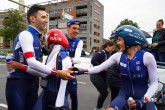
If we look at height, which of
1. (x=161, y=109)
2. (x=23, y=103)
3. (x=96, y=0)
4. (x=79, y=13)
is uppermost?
(x=96, y=0)

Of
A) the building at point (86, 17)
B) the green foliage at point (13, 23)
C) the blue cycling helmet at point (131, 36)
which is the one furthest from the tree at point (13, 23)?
the blue cycling helmet at point (131, 36)

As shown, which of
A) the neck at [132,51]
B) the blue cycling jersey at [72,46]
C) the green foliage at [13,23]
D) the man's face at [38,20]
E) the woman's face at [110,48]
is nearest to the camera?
the neck at [132,51]

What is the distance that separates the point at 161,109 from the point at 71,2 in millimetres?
78885

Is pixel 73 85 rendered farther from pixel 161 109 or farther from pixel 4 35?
pixel 4 35

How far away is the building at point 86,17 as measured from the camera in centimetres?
7169

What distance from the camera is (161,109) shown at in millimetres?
4262

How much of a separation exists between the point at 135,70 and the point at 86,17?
7131 cm

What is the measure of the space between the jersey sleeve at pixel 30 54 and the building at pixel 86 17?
64.9 m

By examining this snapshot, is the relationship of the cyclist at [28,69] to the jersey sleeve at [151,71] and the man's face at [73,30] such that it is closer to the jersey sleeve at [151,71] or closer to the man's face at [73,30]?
the jersey sleeve at [151,71]

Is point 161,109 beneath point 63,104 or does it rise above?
beneath

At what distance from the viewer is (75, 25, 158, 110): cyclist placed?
323 cm

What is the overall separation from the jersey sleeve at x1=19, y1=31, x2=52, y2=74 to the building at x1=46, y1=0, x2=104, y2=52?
64852 mm

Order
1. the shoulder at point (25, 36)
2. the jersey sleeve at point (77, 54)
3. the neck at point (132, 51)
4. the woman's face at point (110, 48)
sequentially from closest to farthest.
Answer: the shoulder at point (25, 36)
the neck at point (132, 51)
the jersey sleeve at point (77, 54)
the woman's face at point (110, 48)

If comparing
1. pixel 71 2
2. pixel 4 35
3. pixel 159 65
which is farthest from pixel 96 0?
pixel 159 65
